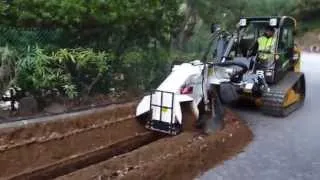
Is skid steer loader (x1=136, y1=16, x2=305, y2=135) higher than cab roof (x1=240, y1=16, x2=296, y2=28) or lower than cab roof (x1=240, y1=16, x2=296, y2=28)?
lower

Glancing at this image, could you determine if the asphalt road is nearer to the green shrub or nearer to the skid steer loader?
the skid steer loader

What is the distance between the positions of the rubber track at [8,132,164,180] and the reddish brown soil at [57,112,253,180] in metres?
0.83

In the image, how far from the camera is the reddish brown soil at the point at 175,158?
5.68m

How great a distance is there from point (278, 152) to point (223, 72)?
8.78ft

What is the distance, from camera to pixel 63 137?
774 cm

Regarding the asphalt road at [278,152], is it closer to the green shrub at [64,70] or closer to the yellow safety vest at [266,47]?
the yellow safety vest at [266,47]

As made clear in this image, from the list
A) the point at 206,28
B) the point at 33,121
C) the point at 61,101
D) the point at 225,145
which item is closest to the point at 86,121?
the point at 33,121

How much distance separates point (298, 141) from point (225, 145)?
1.54 meters

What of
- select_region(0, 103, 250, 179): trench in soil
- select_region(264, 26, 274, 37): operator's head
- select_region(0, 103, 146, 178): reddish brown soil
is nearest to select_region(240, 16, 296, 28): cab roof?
select_region(264, 26, 274, 37): operator's head

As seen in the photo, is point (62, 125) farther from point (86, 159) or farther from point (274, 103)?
point (274, 103)

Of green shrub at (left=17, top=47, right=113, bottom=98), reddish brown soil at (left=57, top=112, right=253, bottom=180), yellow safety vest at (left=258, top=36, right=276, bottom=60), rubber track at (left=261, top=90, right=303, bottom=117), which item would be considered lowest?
reddish brown soil at (left=57, top=112, right=253, bottom=180)

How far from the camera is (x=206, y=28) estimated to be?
52.1 ft

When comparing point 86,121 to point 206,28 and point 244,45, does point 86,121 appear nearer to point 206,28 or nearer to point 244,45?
point 244,45

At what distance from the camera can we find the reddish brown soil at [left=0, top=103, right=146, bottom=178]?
705cm
